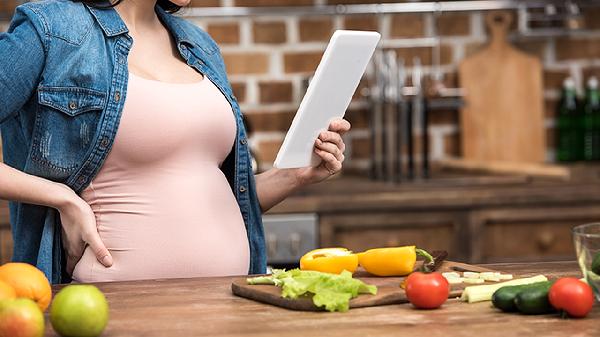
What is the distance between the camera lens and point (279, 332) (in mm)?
1356

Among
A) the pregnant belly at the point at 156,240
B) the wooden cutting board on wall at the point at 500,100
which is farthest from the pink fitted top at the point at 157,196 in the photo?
the wooden cutting board on wall at the point at 500,100

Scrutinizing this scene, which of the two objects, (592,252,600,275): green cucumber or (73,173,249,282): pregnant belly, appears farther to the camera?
Result: (73,173,249,282): pregnant belly

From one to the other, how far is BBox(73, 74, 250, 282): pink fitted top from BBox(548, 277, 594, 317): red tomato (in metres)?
0.73

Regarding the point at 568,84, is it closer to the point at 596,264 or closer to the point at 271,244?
the point at 271,244

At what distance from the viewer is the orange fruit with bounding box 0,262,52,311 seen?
1430 mm

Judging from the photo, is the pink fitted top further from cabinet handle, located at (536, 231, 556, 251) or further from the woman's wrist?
cabinet handle, located at (536, 231, 556, 251)

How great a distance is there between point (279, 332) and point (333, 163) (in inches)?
25.7

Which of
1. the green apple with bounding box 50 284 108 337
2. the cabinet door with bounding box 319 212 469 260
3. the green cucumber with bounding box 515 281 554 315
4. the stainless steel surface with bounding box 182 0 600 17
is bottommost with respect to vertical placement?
the cabinet door with bounding box 319 212 469 260

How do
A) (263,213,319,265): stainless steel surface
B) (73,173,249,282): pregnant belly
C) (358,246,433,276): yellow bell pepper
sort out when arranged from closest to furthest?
(358,246,433,276): yellow bell pepper < (73,173,249,282): pregnant belly < (263,213,319,265): stainless steel surface

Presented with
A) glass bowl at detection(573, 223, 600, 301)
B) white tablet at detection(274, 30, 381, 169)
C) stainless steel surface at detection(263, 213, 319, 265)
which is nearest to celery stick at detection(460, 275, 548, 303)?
glass bowl at detection(573, 223, 600, 301)

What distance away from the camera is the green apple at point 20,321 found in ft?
4.13

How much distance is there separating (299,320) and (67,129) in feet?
2.32

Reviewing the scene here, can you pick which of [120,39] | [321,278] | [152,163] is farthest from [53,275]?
[321,278]

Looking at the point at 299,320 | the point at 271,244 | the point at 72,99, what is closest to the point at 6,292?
the point at 299,320
